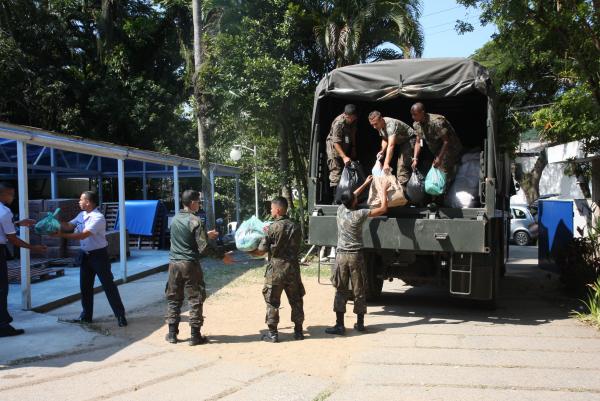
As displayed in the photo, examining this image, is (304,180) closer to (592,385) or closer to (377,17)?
(377,17)

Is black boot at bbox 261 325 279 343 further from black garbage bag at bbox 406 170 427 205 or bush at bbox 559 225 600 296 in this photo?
bush at bbox 559 225 600 296

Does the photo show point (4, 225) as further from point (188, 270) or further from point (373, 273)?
point (373, 273)

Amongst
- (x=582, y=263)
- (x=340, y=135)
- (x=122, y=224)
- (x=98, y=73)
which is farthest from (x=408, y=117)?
(x=98, y=73)

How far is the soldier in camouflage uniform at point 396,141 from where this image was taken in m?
7.84

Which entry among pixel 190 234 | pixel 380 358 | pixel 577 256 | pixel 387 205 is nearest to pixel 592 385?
pixel 380 358

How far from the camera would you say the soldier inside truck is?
8.73 m

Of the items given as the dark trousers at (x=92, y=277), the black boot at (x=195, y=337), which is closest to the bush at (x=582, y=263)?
the black boot at (x=195, y=337)

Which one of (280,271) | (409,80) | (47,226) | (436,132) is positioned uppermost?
(409,80)

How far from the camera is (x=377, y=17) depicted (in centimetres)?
1514

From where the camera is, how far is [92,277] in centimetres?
747

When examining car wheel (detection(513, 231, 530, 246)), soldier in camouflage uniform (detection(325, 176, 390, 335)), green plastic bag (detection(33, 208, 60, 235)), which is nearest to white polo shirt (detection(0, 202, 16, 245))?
green plastic bag (detection(33, 208, 60, 235))

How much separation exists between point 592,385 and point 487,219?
8.51 ft

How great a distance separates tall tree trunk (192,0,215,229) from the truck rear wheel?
294 inches

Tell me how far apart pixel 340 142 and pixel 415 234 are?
67.1 inches
